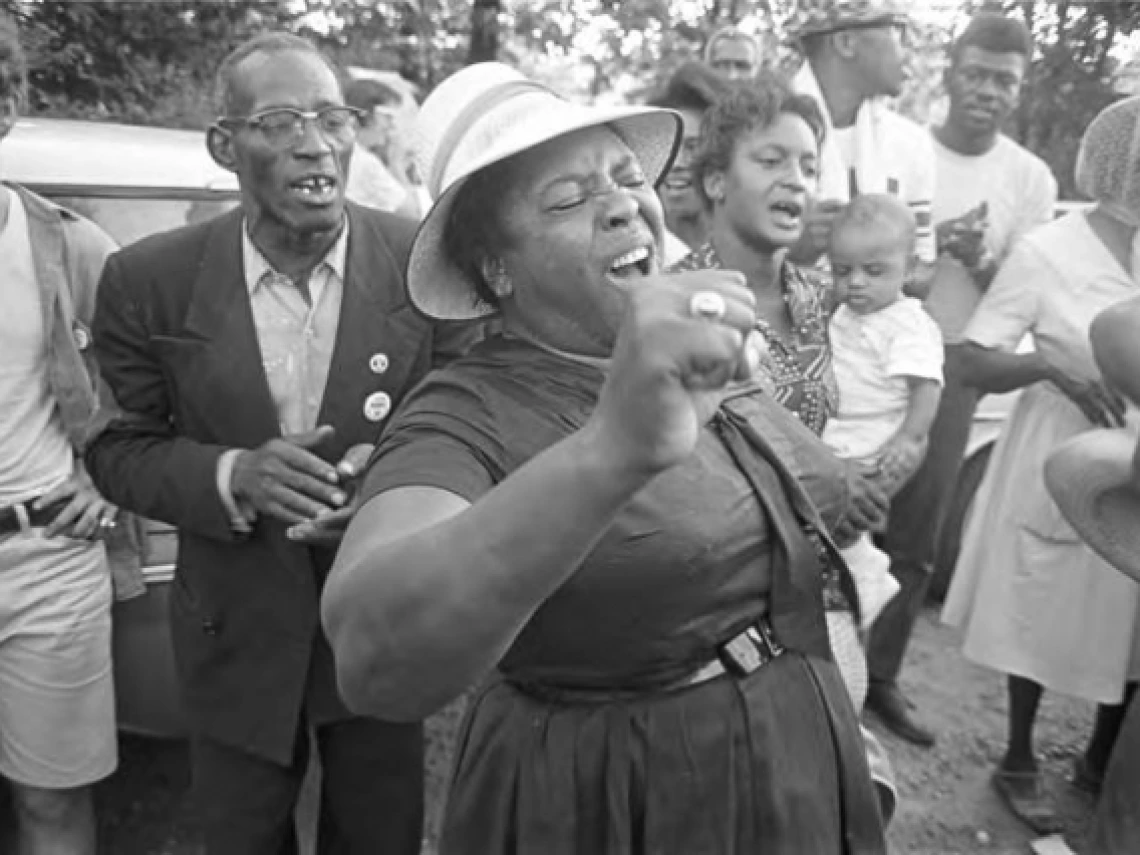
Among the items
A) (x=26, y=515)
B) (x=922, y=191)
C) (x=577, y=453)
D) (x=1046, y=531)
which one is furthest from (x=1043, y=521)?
(x=577, y=453)

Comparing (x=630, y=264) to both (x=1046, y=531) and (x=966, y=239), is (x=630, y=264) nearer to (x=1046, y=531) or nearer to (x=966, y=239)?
(x=1046, y=531)

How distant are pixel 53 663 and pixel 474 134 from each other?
182 centimetres

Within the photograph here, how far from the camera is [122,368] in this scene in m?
2.55

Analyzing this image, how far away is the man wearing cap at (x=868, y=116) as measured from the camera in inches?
160

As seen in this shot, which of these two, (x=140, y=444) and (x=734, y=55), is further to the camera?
(x=734, y=55)

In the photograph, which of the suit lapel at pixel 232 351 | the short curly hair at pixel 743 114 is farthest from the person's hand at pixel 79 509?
the short curly hair at pixel 743 114

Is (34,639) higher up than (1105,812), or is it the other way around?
(1105,812)

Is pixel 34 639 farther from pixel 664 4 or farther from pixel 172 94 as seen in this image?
pixel 664 4

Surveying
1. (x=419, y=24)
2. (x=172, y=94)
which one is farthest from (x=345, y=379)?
(x=419, y=24)

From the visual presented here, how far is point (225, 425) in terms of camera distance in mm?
2516

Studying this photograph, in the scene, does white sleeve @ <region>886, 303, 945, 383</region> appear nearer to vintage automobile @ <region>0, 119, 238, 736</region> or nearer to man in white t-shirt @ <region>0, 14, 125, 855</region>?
vintage automobile @ <region>0, 119, 238, 736</region>

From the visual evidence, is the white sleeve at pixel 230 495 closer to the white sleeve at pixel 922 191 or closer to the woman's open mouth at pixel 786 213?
the woman's open mouth at pixel 786 213

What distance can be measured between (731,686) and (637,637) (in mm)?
186

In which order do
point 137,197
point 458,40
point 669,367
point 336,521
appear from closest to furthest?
point 669,367
point 336,521
point 137,197
point 458,40
